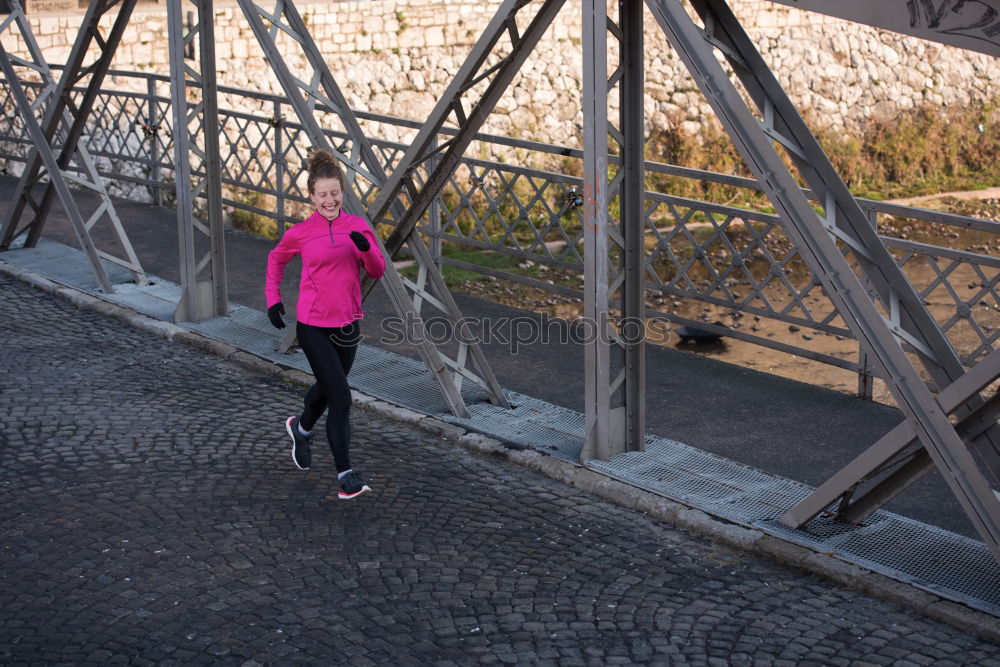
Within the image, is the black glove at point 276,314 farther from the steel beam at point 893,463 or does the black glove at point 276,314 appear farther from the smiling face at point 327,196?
the steel beam at point 893,463

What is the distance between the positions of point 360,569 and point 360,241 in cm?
163

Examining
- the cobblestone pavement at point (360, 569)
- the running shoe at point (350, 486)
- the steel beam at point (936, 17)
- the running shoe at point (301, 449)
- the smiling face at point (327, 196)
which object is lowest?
the cobblestone pavement at point (360, 569)

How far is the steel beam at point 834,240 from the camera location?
200 inches

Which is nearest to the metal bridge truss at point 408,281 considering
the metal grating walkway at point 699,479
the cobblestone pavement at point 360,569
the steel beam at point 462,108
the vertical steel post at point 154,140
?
the steel beam at point 462,108

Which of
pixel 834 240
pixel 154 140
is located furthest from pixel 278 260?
pixel 154 140

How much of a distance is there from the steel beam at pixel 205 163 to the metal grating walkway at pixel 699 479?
22 cm

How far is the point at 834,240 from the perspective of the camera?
543cm

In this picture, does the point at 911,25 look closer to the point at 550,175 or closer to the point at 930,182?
the point at 550,175

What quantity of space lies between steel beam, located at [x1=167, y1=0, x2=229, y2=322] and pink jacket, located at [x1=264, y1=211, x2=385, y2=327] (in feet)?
10.1

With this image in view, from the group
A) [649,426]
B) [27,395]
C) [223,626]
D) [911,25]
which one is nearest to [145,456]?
[27,395]

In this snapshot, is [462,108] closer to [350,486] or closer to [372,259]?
[372,259]

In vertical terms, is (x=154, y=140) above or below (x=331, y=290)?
above

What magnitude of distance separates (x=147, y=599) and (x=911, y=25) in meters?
3.85

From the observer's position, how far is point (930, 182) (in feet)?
77.8
